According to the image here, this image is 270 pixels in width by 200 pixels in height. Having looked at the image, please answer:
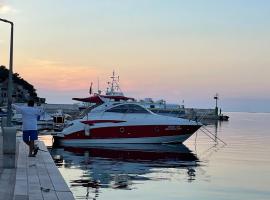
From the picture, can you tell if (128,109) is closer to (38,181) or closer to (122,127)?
(122,127)

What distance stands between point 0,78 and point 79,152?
108985mm

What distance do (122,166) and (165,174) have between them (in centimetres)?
259

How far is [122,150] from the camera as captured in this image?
2794cm

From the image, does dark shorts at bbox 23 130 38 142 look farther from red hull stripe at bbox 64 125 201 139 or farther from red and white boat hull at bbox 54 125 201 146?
red hull stripe at bbox 64 125 201 139

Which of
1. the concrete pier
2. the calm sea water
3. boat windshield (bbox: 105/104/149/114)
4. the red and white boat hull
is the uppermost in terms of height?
boat windshield (bbox: 105/104/149/114)

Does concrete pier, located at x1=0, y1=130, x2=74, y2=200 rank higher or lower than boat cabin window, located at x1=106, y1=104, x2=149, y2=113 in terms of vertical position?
lower

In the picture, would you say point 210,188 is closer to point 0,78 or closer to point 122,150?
point 122,150

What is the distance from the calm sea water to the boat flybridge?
434cm

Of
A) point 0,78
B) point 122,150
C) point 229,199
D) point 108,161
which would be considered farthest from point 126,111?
point 0,78

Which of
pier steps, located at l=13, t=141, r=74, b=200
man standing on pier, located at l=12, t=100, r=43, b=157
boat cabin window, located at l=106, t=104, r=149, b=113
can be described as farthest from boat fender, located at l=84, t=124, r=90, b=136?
man standing on pier, located at l=12, t=100, r=43, b=157

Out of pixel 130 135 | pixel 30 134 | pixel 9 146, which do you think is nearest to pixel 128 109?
pixel 130 135

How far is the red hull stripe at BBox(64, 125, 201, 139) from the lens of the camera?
31.3 metres

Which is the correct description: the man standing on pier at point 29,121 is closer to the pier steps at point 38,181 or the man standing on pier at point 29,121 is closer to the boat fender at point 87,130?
the pier steps at point 38,181

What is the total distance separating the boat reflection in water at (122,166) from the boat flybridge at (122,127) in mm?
2175
